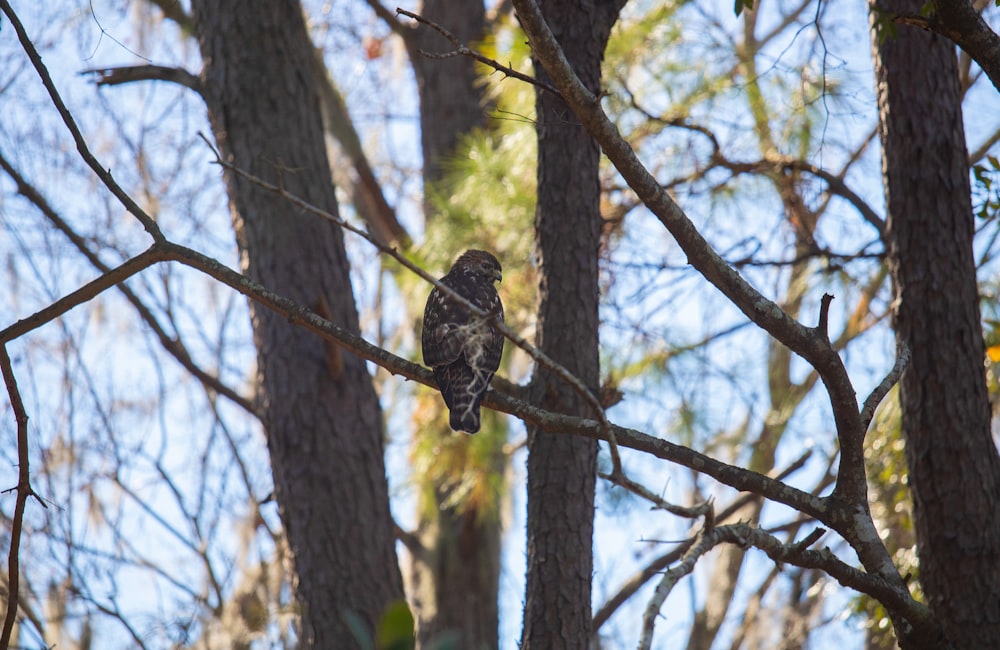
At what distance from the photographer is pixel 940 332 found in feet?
12.2

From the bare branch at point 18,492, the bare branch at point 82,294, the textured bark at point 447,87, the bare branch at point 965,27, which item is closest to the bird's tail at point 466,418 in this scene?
the bare branch at point 82,294

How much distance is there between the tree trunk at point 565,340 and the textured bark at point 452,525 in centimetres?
286

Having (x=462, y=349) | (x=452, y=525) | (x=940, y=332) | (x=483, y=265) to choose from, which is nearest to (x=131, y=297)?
(x=483, y=265)

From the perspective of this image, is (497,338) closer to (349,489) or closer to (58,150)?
(349,489)

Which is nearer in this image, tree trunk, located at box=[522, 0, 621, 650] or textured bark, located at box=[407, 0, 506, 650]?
tree trunk, located at box=[522, 0, 621, 650]

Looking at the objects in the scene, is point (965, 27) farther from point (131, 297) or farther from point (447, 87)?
point (447, 87)

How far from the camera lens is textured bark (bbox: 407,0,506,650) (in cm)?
734

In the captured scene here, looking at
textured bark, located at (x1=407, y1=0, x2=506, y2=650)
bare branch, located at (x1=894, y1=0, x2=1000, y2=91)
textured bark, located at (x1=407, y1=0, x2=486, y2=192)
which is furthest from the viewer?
textured bark, located at (x1=407, y1=0, x2=486, y2=192)

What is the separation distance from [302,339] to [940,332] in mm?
2703

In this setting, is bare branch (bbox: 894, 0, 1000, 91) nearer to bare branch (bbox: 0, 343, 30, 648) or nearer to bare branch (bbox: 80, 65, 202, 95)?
bare branch (bbox: 0, 343, 30, 648)

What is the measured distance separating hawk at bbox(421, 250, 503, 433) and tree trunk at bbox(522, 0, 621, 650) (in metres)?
0.26

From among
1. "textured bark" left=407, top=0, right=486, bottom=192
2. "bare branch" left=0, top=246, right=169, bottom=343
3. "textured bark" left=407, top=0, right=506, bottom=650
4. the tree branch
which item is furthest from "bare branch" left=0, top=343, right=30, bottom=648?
"textured bark" left=407, top=0, right=486, bottom=192

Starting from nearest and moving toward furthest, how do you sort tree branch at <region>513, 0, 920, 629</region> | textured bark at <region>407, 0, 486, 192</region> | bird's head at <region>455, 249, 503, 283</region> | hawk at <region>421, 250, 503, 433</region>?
tree branch at <region>513, 0, 920, 629</region>, hawk at <region>421, 250, 503, 433</region>, bird's head at <region>455, 249, 503, 283</region>, textured bark at <region>407, 0, 486, 192</region>

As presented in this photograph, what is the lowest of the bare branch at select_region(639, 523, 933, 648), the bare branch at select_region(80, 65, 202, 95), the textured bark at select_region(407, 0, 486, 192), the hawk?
the bare branch at select_region(639, 523, 933, 648)
